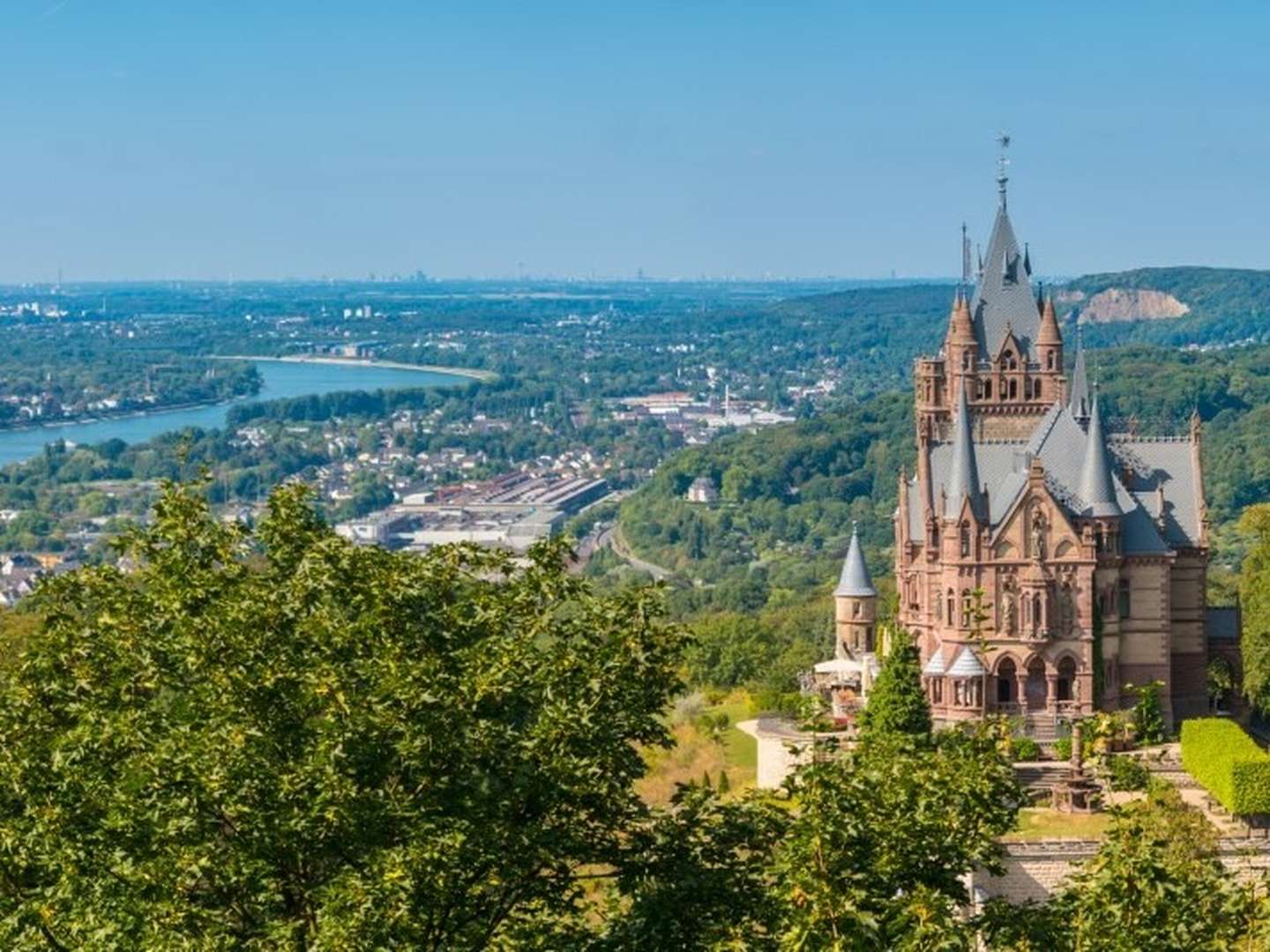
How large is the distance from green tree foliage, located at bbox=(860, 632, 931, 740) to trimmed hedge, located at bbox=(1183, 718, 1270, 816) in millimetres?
6063

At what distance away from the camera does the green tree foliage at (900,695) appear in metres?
57.7

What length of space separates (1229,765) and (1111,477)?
33.3ft

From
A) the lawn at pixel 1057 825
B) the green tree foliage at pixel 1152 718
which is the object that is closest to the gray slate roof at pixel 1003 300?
the green tree foliage at pixel 1152 718

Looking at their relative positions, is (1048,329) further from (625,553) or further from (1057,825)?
(625,553)

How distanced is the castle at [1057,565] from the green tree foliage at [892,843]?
3555cm

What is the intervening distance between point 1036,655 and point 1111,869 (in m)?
39.7

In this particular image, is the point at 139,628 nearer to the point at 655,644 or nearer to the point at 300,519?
the point at 300,519

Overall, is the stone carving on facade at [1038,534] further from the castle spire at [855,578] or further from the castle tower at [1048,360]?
the castle spire at [855,578]

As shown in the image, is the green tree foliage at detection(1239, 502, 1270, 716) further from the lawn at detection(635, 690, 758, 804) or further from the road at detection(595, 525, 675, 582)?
the road at detection(595, 525, 675, 582)

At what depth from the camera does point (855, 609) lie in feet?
232

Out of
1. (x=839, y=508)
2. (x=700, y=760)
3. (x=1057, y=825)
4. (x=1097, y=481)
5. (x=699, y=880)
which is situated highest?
(x=699, y=880)

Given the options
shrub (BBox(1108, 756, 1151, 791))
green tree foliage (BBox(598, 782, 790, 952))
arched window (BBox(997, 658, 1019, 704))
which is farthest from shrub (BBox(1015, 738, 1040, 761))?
shrub (BBox(1108, 756, 1151, 791))

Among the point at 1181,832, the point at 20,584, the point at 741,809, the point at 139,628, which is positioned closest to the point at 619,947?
the point at 741,809

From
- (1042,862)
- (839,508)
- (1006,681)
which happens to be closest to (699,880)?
(1042,862)
